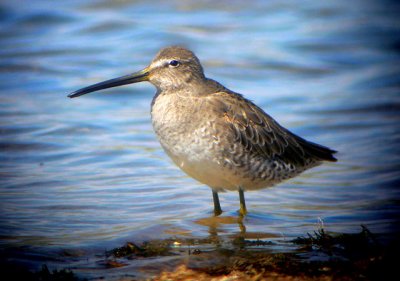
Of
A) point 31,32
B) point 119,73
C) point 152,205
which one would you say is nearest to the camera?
point 152,205

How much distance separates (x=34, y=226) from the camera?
19.9ft

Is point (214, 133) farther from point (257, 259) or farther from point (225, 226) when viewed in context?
point (257, 259)

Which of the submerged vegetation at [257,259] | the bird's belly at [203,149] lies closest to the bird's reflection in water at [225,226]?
the submerged vegetation at [257,259]

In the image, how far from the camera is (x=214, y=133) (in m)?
6.10

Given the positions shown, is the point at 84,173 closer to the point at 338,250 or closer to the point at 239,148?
the point at 239,148

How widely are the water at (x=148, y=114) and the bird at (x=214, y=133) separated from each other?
1.41ft

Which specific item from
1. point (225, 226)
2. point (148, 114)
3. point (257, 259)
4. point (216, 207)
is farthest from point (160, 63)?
point (148, 114)

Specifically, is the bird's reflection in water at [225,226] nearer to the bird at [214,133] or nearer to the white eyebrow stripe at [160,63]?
the bird at [214,133]

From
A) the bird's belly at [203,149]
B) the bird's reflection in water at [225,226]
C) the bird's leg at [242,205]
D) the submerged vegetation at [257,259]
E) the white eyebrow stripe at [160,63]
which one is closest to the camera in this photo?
the submerged vegetation at [257,259]

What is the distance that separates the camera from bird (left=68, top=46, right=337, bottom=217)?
6.07 metres

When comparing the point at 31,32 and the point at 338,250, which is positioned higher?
the point at 31,32

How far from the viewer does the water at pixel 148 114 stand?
20.7 ft

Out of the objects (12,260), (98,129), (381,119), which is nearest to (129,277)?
(12,260)

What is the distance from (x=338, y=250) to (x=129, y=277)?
1.55 m
